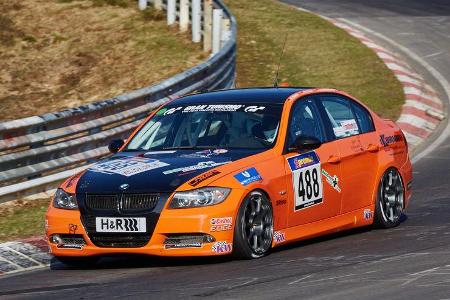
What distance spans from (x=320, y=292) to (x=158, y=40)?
17.0 meters

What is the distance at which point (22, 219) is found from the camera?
1269 centimetres

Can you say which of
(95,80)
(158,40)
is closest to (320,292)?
(95,80)

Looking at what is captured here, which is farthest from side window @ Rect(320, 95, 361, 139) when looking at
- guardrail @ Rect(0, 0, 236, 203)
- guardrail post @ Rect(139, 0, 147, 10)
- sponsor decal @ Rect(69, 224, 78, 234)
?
guardrail post @ Rect(139, 0, 147, 10)

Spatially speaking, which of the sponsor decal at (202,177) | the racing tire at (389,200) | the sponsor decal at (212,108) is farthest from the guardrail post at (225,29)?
the sponsor decal at (202,177)

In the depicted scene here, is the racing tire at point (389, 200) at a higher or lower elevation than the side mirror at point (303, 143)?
lower

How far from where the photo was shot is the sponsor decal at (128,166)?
33.0ft

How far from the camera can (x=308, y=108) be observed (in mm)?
Result: 11289

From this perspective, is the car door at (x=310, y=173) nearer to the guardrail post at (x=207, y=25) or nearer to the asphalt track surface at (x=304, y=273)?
the asphalt track surface at (x=304, y=273)

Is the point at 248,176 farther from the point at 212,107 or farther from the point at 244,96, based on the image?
the point at 244,96

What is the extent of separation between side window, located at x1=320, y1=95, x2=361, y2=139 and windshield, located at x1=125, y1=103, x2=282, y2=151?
27.1 inches

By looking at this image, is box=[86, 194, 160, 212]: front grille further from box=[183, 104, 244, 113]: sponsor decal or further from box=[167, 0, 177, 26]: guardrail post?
box=[167, 0, 177, 26]: guardrail post

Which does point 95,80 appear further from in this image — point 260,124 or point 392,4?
point 260,124

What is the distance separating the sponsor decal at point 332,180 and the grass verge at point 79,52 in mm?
10231

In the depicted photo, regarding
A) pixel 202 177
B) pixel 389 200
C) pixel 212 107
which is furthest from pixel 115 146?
pixel 389 200
